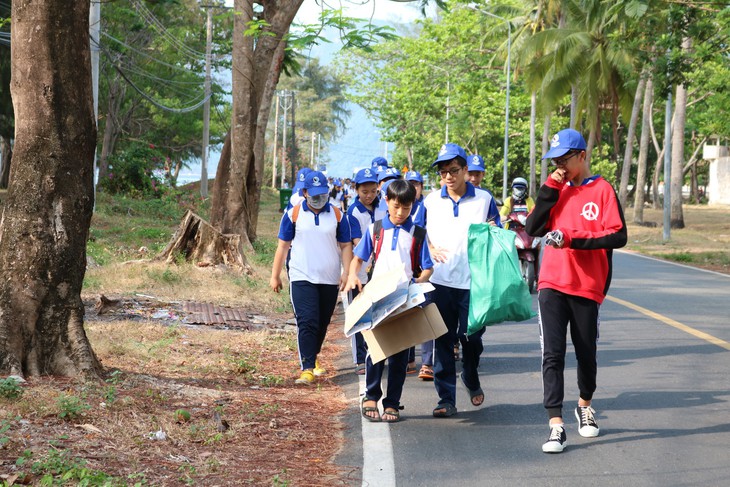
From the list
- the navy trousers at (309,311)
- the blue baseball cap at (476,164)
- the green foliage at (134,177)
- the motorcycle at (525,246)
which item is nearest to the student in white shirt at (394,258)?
the navy trousers at (309,311)

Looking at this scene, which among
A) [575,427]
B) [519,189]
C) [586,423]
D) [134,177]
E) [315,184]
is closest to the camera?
[586,423]

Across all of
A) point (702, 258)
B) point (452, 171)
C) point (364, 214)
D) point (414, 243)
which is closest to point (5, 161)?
point (702, 258)

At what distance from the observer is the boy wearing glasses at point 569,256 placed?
6.45 metres

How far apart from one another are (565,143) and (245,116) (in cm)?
1366

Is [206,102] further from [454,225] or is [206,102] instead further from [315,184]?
[454,225]

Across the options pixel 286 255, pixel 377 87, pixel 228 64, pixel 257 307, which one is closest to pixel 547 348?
pixel 286 255

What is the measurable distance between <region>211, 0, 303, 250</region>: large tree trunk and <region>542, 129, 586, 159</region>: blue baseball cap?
12235mm

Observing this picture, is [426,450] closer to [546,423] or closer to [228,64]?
[546,423]

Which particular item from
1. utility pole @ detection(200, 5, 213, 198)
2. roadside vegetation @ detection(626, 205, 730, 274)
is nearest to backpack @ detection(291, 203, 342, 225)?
roadside vegetation @ detection(626, 205, 730, 274)

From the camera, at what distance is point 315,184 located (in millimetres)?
8781

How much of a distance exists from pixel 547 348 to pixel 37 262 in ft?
11.5

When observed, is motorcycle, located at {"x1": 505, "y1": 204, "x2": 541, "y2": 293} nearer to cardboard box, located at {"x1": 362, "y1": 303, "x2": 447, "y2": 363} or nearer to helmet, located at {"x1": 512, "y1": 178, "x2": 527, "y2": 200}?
helmet, located at {"x1": 512, "y1": 178, "x2": 527, "y2": 200}

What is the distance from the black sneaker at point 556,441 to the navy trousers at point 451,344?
45.7 inches

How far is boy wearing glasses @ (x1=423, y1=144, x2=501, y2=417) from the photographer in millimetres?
7426
